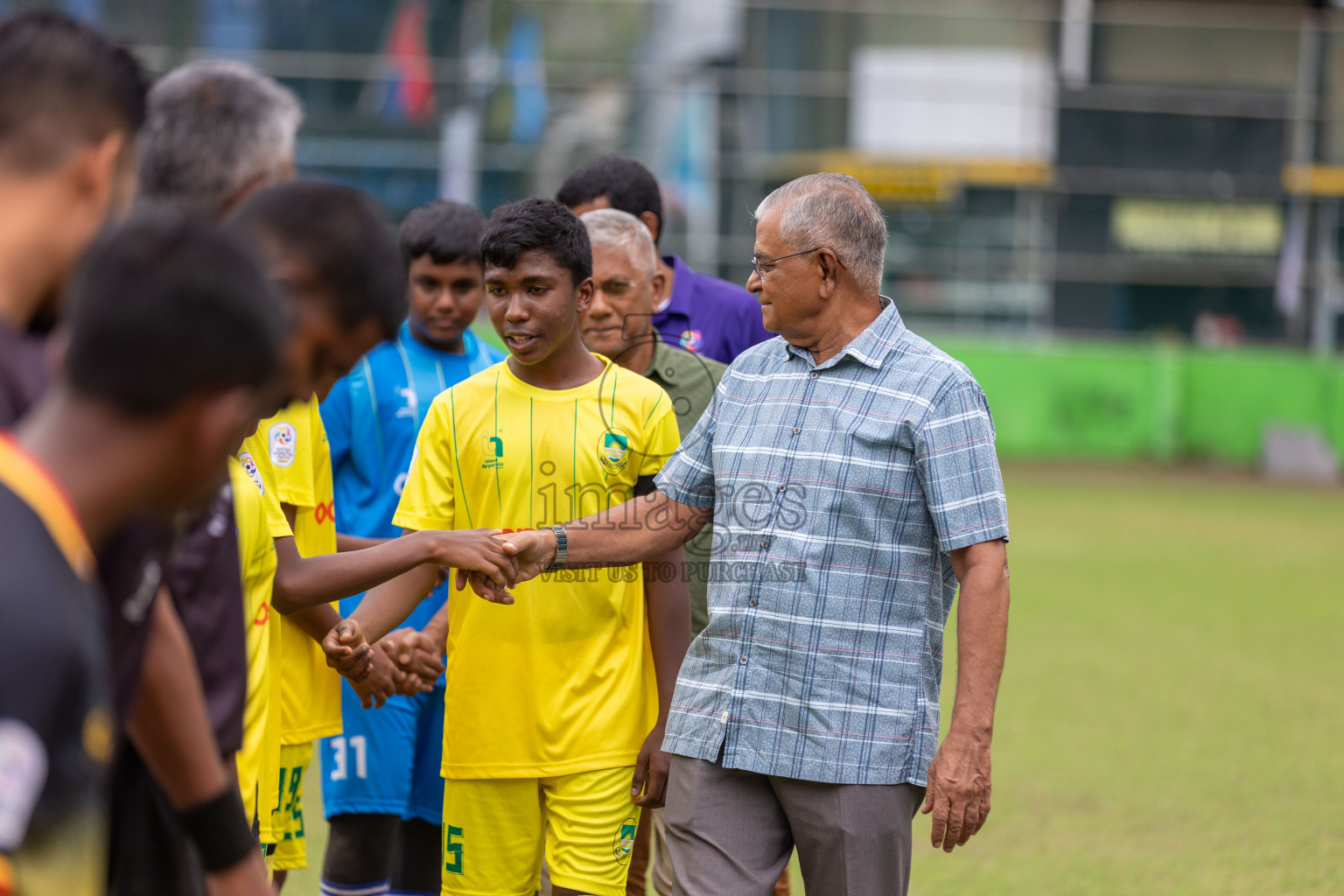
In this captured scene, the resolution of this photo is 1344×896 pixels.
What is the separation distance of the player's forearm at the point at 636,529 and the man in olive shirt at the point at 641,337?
2.54 feet

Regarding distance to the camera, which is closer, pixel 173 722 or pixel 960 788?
pixel 173 722

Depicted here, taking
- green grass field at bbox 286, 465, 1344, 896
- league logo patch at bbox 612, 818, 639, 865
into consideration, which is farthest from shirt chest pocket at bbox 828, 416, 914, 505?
green grass field at bbox 286, 465, 1344, 896

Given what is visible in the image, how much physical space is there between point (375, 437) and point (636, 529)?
1.46m

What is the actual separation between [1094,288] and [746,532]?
2975 cm

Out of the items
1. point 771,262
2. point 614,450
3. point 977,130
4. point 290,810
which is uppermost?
point 977,130

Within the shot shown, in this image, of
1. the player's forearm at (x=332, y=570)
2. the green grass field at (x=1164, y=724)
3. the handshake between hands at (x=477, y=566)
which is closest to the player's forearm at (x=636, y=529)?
the handshake between hands at (x=477, y=566)

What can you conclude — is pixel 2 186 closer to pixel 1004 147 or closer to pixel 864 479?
pixel 864 479

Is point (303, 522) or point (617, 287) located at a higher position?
point (617, 287)

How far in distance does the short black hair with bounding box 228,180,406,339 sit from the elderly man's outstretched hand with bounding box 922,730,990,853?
1.82m

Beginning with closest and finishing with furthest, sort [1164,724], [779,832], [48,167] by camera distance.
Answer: [48,167], [779,832], [1164,724]

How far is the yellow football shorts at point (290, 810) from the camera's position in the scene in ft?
13.6

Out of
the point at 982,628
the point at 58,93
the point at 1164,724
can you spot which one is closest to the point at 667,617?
the point at 982,628

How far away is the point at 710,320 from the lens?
5.38 metres

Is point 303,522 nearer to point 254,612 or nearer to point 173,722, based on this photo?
point 254,612
